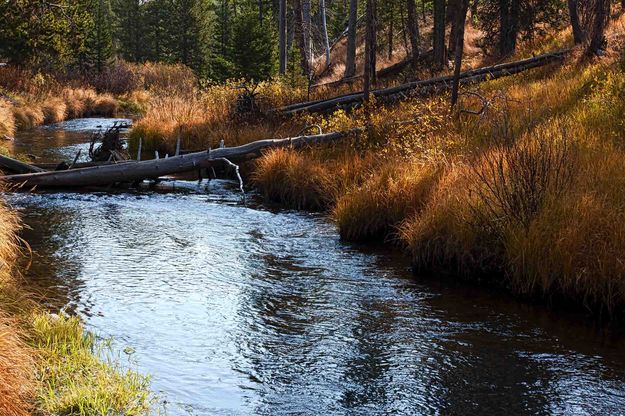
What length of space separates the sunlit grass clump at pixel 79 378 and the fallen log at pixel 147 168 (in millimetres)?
7665

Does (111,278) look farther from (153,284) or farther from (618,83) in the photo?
(618,83)

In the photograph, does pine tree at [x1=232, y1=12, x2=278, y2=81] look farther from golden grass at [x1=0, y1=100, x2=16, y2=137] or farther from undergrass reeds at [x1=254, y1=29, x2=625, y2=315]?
undergrass reeds at [x1=254, y1=29, x2=625, y2=315]

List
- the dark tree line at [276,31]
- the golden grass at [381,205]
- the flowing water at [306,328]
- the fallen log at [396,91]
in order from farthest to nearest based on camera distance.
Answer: the dark tree line at [276,31], the fallen log at [396,91], the golden grass at [381,205], the flowing water at [306,328]

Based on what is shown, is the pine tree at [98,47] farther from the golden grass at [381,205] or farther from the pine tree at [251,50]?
the golden grass at [381,205]

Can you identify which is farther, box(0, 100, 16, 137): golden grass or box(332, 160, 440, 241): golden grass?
box(0, 100, 16, 137): golden grass

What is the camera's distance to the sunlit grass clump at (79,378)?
4426 mm

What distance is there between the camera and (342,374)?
559 cm

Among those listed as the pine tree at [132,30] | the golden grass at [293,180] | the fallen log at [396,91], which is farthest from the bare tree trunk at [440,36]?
the pine tree at [132,30]

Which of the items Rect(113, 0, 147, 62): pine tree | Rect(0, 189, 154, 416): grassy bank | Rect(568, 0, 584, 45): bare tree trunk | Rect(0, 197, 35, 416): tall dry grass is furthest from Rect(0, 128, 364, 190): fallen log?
Rect(113, 0, 147, 62): pine tree

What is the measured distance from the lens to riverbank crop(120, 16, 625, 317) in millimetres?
7227

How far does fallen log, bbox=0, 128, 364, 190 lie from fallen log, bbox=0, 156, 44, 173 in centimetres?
30

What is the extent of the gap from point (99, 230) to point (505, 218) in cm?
615

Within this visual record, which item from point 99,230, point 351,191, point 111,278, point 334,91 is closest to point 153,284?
point 111,278

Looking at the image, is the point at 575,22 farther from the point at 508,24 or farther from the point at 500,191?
the point at 500,191
